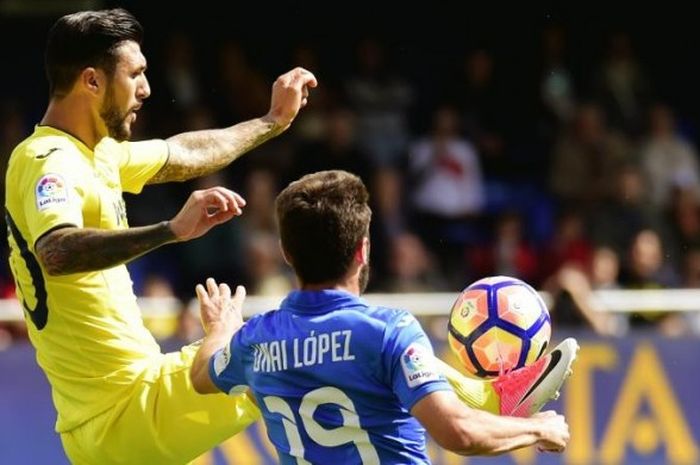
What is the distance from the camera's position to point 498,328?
6477 mm

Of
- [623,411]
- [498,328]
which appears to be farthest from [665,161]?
[498,328]

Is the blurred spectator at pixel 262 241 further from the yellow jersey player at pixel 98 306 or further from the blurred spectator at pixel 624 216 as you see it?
the yellow jersey player at pixel 98 306

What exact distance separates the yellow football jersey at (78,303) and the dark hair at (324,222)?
1.12 m

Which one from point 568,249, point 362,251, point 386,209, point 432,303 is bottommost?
point 432,303

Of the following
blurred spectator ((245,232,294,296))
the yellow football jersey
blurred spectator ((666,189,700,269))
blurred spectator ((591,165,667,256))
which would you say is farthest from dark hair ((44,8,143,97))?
blurred spectator ((666,189,700,269))

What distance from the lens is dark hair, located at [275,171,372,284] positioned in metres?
5.29

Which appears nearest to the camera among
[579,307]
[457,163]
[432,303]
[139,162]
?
[139,162]

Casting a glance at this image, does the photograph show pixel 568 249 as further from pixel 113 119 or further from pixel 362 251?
pixel 362 251

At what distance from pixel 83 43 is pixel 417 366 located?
2.04 metres

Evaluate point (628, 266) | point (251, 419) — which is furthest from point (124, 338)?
point (628, 266)

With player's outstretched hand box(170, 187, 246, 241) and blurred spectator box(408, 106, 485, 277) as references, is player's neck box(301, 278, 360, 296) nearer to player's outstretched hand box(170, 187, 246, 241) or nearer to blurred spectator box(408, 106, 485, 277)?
player's outstretched hand box(170, 187, 246, 241)

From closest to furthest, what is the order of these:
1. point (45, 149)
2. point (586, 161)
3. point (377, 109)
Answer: point (45, 149), point (586, 161), point (377, 109)

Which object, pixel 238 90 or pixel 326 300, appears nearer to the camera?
pixel 326 300

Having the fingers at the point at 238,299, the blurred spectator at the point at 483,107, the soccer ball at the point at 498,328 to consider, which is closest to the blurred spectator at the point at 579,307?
the blurred spectator at the point at 483,107
